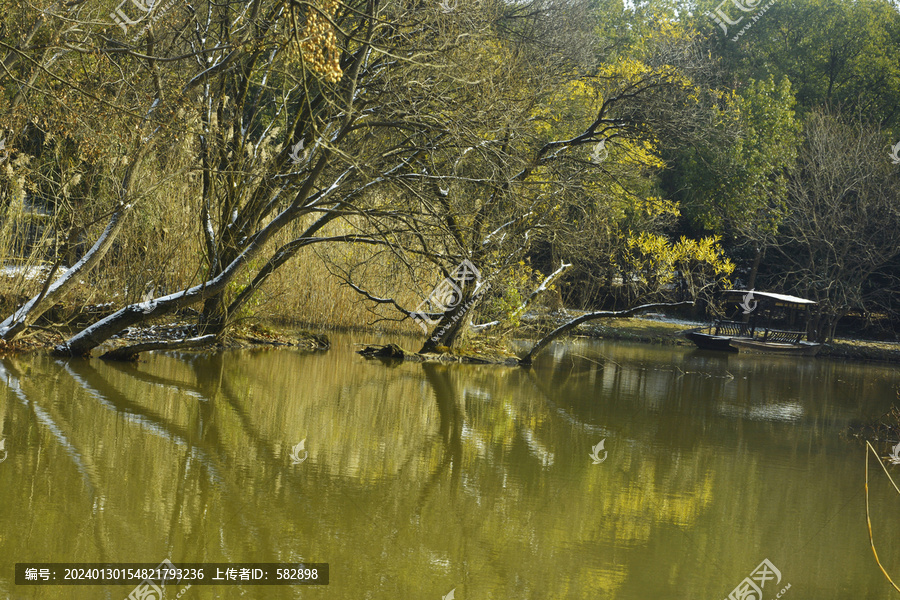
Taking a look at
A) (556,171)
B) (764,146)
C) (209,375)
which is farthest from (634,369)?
(764,146)

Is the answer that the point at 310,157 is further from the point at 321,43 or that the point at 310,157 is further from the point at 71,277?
the point at 321,43

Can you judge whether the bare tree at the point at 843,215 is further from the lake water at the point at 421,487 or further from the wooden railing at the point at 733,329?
the lake water at the point at 421,487

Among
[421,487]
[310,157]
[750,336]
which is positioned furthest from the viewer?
[750,336]

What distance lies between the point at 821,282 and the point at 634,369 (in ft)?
45.2

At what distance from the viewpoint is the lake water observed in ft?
14.9

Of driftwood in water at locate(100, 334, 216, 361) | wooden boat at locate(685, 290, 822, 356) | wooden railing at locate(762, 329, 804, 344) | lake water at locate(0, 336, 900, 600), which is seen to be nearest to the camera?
lake water at locate(0, 336, 900, 600)

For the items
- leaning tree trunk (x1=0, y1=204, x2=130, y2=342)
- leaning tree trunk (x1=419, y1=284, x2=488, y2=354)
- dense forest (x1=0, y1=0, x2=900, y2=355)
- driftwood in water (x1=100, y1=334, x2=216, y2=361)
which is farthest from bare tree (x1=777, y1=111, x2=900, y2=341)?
leaning tree trunk (x1=0, y1=204, x2=130, y2=342)

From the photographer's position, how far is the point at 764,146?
29.5m

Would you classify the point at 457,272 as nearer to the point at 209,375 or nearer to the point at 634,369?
the point at 209,375

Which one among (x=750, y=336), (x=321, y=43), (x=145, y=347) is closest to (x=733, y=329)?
(x=750, y=336)

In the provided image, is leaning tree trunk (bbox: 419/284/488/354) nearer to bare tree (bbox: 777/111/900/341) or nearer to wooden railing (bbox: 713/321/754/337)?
wooden railing (bbox: 713/321/754/337)

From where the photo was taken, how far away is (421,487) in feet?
20.4

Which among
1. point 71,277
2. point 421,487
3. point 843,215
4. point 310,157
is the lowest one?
point 421,487

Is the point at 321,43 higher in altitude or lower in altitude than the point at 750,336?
higher
